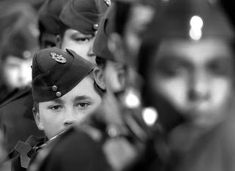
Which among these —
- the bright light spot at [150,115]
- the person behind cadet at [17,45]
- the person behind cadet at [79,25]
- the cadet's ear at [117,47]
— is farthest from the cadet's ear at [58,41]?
the bright light spot at [150,115]

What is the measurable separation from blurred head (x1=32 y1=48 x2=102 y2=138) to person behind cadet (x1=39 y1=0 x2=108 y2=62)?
0.48m

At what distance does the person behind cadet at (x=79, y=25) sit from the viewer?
5020 millimetres

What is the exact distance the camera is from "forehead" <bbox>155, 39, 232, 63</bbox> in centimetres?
167

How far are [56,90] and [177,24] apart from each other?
8.69ft

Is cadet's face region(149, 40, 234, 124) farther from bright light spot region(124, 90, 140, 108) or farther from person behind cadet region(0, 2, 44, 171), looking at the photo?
person behind cadet region(0, 2, 44, 171)

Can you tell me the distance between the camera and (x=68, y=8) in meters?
5.32

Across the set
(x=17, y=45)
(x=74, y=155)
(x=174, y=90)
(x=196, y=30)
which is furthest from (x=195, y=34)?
(x=17, y=45)

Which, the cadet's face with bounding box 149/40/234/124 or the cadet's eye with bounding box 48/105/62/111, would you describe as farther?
the cadet's eye with bounding box 48/105/62/111

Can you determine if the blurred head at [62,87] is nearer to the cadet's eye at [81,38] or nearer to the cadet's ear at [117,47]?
the cadet's eye at [81,38]

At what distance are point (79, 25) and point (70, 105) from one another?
38.7 inches

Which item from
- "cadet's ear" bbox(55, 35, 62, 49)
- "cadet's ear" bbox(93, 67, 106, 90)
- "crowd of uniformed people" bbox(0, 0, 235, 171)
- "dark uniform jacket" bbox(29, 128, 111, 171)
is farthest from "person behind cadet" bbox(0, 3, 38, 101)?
"crowd of uniformed people" bbox(0, 0, 235, 171)

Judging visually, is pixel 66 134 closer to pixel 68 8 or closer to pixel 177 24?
pixel 177 24

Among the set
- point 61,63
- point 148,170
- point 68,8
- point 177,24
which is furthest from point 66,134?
point 68,8

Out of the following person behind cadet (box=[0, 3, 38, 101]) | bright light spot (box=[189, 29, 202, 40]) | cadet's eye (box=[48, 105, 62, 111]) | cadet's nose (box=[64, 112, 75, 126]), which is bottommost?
person behind cadet (box=[0, 3, 38, 101])
